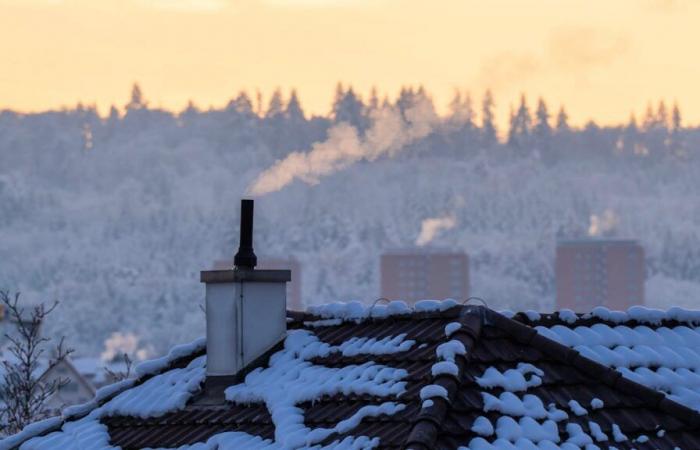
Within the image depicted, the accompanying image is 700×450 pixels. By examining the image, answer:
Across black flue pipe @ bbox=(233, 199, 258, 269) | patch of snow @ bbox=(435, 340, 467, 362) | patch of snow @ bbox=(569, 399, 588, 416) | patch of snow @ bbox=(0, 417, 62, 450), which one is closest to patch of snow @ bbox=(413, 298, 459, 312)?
patch of snow @ bbox=(435, 340, 467, 362)

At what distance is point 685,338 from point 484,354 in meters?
3.41

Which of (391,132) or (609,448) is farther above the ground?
(391,132)

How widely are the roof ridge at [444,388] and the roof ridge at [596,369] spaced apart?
0.67ft

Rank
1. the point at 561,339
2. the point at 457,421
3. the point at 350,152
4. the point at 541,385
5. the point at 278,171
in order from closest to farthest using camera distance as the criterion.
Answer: the point at 457,421, the point at 541,385, the point at 561,339, the point at 278,171, the point at 350,152

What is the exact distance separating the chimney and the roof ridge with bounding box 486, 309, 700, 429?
8.91 feet

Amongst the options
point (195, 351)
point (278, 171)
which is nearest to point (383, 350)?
point (195, 351)

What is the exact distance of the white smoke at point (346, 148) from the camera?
34312 millimetres

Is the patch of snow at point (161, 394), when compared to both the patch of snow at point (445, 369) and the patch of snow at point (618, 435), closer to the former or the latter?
the patch of snow at point (445, 369)

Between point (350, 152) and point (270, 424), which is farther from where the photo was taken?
point (350, 152)

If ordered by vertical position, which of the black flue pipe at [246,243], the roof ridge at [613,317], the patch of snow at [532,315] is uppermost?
the black flue pipe at [246,243]

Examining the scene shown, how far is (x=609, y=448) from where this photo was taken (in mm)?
18578

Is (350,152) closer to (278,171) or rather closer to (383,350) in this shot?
(278,171)

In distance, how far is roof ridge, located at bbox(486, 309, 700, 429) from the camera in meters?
19.6

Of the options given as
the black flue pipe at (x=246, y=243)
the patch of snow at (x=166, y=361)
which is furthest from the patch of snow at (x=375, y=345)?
the patch of snow at (x=166, y=361)
